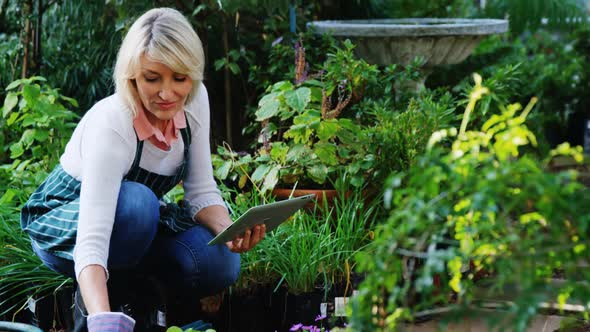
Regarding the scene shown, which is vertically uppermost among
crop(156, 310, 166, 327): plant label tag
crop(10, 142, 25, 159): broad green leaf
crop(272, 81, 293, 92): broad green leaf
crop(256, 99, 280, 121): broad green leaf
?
crop(272, 81, 293, 92): broad green leaf

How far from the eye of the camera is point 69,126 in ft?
12.1

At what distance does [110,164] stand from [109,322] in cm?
49

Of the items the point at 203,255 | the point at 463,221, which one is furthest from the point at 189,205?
the point at 463,221

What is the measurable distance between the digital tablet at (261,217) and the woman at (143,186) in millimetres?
52

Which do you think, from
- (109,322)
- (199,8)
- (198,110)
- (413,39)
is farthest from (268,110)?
(109,322)

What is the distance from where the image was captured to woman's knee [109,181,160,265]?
2432 millimetres

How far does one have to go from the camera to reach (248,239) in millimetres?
2523

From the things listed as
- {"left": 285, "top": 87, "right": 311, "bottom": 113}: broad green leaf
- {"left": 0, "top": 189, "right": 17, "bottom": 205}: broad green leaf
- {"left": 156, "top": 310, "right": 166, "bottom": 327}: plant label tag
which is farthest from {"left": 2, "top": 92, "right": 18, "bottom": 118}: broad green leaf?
{"left": 156, "top": 310, "right": 166, "bottom": 327}: plant label tag

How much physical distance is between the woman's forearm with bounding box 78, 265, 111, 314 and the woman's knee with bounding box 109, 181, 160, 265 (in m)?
0.24

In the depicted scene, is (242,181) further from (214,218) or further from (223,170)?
(214,218)

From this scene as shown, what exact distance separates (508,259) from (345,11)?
13.2 feet

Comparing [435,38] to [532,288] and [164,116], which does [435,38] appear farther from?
[532,288]

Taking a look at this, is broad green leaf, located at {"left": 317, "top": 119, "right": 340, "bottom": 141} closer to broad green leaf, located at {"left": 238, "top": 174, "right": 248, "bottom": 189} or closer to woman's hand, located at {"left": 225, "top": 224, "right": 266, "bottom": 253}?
broad green leaf, located at {"left": 238, "top": 174, "right": 248, "bottom": 189}

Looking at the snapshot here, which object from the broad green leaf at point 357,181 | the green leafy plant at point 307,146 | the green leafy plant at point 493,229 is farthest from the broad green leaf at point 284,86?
the green leafy plant at point 493,229
